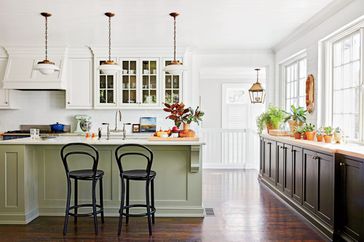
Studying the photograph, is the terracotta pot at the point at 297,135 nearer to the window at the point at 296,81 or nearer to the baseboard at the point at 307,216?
the baseboard at the point at 307,216

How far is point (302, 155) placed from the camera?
13.9 ft

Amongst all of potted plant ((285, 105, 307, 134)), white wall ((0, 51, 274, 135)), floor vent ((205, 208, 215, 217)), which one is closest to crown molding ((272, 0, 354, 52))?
white wall ((0, 51, 274, 135))

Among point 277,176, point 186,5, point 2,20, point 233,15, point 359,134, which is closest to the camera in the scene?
point 359,134

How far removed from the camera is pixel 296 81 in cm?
608

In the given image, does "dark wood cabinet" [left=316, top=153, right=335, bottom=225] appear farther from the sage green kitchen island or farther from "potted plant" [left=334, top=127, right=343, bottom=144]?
the sage green kitchen island

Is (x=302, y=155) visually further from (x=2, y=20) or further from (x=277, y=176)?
(x=2, y=20)

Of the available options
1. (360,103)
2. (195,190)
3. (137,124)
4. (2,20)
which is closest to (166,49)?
(137,124)

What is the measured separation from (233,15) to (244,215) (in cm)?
268

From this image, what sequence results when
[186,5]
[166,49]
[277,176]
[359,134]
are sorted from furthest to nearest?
[166,49] < [277,176] < [186,5] < [359,134]

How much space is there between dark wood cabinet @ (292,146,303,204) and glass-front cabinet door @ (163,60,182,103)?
2.73 m

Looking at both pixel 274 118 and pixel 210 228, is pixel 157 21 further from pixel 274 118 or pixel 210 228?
pixel 210 228

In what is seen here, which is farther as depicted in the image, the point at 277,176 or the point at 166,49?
the point at 166,49

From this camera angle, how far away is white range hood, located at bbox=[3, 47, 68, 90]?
6352 millimetres

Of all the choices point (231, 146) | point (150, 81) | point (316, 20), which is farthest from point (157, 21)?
point (231, 146)
